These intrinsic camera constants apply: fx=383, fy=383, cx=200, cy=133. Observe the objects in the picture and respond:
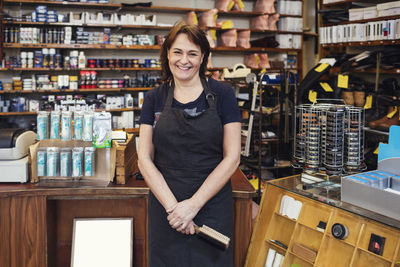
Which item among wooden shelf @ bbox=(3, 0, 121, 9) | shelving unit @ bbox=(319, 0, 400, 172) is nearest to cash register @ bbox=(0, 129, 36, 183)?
shelving unit @ bbox=(319, 0, 400, 172)

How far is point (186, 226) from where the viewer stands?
1665mm

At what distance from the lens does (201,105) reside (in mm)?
A: 1781

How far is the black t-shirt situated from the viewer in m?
1.76

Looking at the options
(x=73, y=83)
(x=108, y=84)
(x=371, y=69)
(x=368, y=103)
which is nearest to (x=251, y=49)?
(x=371, y=69)

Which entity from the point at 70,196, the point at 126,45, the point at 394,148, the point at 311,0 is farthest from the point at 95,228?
the point at 311,0

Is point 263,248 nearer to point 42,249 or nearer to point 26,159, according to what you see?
point 42,249

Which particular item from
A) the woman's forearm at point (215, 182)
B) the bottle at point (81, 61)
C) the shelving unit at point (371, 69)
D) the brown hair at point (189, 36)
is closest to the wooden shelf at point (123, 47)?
the bottle at point (81, 61)

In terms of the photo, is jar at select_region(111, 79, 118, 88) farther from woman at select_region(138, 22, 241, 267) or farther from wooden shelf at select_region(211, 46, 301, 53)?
woman at select_region(138, 22, 241, 267)

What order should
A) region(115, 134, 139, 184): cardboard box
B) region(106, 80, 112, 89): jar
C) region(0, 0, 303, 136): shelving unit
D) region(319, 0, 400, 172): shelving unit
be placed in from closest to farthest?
1. region(115, 134, 139, 184): cardboard box
2. region(319, 0, 400, 172): shelving unit
3. region(0, 0, 303, 136): shelving unit
4. region(106, 80, 112, 89): jar

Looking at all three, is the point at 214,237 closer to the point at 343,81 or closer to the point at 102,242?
the point at 102,242

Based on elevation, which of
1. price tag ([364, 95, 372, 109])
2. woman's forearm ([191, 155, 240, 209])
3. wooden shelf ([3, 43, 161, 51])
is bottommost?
woman's forearm ([191, 155, 240, 209])

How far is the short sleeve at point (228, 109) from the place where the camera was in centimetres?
175

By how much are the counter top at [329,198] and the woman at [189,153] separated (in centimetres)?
37

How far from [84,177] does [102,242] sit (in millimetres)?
428
